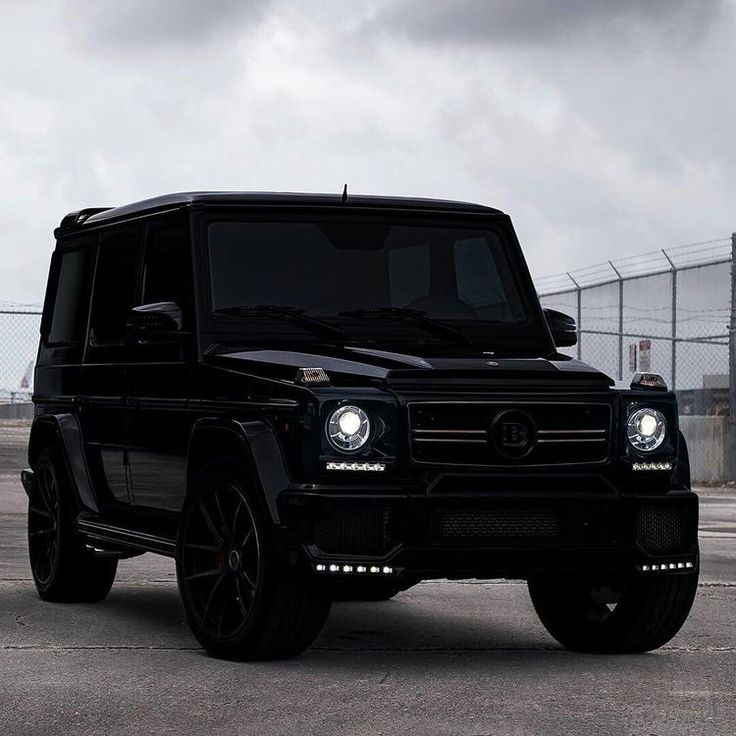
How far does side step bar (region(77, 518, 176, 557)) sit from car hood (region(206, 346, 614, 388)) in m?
1.03

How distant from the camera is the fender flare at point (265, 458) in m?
7.30

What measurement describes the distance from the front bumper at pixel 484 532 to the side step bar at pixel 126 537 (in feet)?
4.44

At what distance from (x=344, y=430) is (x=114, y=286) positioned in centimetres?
276

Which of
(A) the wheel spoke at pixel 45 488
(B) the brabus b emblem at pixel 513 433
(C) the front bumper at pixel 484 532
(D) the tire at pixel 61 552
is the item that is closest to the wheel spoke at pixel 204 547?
(C) the front bumper at pixel 484 532

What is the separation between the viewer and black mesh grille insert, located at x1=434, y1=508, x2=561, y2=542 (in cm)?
730

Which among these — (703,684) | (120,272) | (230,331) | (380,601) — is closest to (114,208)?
(120,272)

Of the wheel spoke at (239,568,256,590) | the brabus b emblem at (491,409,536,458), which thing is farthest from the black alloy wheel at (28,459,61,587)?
the brabus b emblem at (491,409,536,458)

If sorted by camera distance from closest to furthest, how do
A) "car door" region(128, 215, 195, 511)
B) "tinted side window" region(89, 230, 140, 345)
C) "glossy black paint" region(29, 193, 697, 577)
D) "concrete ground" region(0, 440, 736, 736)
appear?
"concrete ground" region(0, 440, 736, 736), "glossy black paint" region(29, 193, 697, 577), "car door" region(128, 215, 195, 511), "tinted side window" region(89, 230, 140, 345)

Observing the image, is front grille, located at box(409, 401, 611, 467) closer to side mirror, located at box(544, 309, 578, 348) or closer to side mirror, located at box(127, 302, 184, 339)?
side mirror, located at box(544, 309, 578, 348)

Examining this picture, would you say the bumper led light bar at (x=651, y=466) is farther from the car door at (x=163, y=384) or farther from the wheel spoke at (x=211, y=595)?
the car door at (x=163, y=384)

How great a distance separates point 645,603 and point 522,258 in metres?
2.08

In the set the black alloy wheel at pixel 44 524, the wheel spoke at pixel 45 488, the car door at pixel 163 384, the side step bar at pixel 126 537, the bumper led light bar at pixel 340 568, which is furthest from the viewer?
the wheel spoke at pixel 45 488

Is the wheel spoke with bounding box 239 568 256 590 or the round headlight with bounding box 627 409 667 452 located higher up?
the round headlight with bounding box 627 409 667 452

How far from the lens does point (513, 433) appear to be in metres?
7.45
